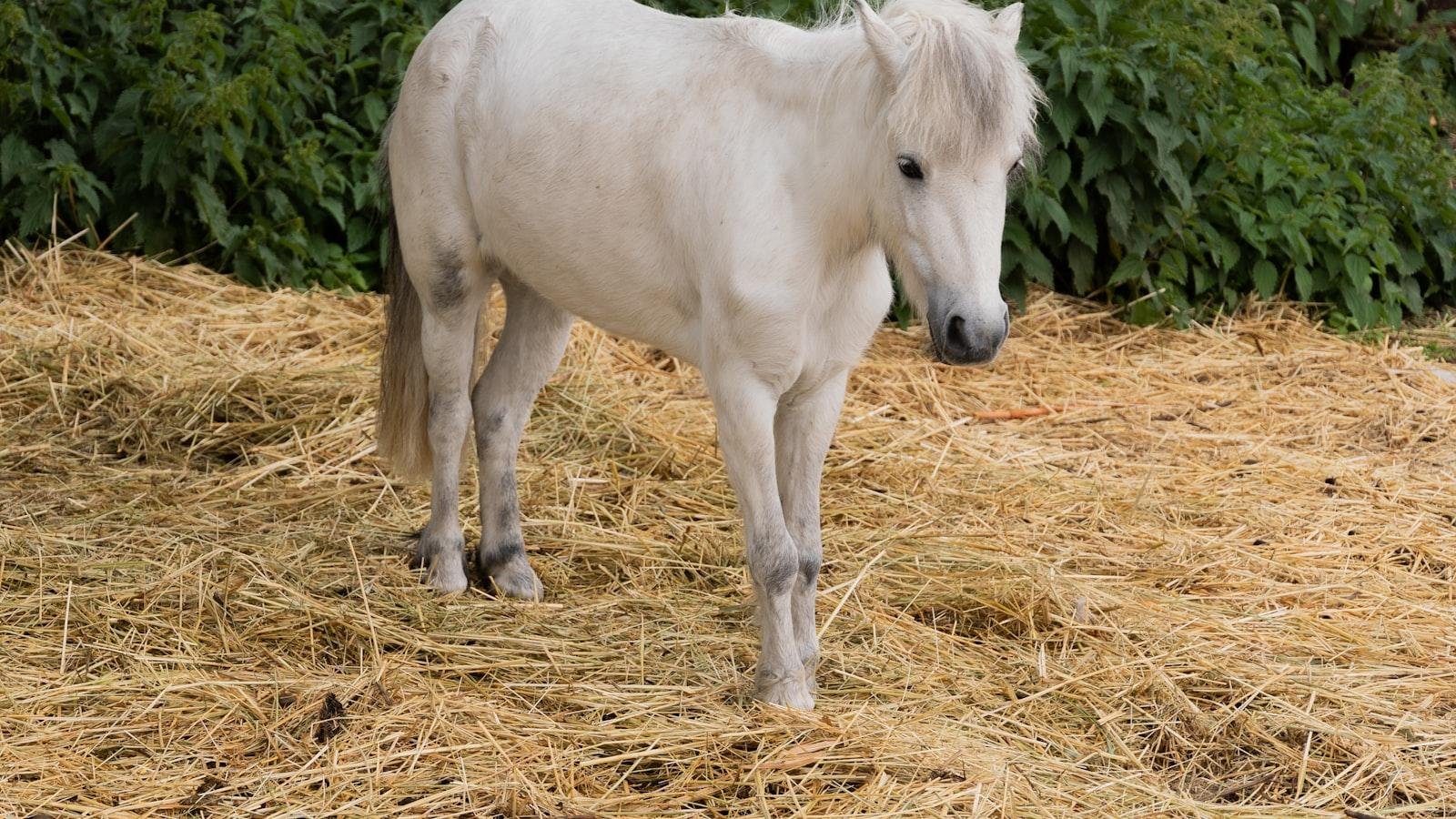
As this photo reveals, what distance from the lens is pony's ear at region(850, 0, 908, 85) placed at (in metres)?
3.00

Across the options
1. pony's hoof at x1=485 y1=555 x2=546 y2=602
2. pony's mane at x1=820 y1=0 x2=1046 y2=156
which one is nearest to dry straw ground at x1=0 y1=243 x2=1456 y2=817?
pony's hoof at x1=485 y1=555 x2=546 y2=602

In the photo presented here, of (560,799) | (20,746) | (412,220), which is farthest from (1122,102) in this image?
(20,746)

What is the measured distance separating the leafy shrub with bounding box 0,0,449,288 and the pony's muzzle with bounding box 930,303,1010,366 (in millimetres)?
3980

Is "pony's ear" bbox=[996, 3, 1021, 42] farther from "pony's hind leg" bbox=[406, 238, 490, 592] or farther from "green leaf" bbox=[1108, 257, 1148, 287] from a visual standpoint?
"green leaf" bbox=[1108, 257, 1148, 287]

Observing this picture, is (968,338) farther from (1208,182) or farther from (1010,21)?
(1208,182)

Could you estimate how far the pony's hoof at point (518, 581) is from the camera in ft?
13.9

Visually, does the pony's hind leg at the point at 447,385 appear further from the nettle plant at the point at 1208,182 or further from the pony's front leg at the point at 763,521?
the nettle plant at the point at 1208,182

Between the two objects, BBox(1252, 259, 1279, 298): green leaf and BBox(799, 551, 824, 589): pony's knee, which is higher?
BBox(799, 551, 824, 589): pony's knee

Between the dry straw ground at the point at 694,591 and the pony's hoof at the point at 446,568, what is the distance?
93 mm

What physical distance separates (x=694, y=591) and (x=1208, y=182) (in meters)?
3.84

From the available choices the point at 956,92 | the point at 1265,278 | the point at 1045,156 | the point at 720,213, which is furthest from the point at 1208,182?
the point at 956,92

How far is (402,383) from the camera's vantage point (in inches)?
173

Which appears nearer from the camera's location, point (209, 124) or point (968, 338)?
point (968, 338)

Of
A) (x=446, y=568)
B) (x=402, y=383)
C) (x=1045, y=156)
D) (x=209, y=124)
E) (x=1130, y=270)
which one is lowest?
(x=446, y=568)
